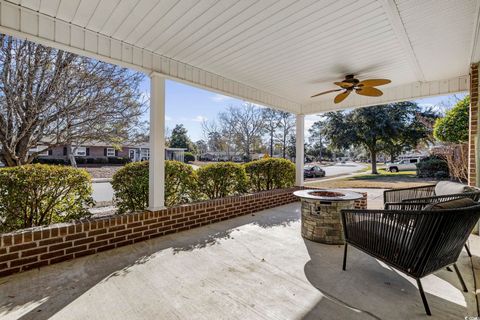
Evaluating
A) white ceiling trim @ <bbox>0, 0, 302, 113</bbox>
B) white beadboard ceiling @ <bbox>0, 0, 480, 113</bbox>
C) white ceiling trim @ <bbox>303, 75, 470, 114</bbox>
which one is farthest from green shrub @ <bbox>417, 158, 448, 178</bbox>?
white ceiling trim @ <bbox>0, 0, 302, 113</bbox>

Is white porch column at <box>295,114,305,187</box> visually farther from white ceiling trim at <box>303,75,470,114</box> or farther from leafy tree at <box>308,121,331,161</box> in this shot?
leafy tree at <box>308,121,331,161</box>

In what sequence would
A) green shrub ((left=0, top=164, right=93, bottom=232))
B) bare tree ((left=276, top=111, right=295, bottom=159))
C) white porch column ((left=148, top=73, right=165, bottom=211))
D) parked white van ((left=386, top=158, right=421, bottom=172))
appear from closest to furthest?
green shrub ((left=0, top=164, right=93, bottom=232)), white porch column ((left=148, top=73, right=165, bottom=211)), parked white van ((left=386, top=158, right=421, bottom=172)), bare tree ((left=276, top=111, right=295, bottom=159))

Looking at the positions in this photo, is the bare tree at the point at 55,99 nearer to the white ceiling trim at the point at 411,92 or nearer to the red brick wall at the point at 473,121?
the white ceiling trim at the point at 411,92

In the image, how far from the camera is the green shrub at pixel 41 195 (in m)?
2.97

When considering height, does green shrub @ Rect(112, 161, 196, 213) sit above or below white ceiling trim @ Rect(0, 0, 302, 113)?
below

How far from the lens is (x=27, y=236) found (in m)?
2.76

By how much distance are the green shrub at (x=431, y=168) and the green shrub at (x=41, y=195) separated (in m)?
18.1

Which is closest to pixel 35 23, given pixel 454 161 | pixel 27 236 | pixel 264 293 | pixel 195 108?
pixel 27 236

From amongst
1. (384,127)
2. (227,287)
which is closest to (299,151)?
(227,287)

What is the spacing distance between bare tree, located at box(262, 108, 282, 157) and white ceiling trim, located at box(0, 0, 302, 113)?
56.9 feet

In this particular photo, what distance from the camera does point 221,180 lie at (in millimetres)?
5340

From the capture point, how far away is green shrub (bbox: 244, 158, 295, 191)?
20.6 feet

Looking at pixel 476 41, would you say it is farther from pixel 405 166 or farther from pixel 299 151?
pixel 405 166

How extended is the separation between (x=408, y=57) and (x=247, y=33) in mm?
2720
